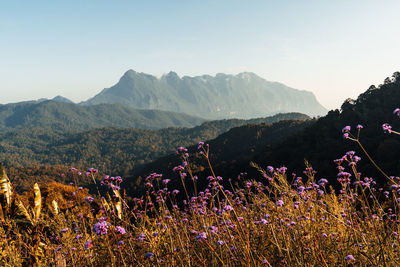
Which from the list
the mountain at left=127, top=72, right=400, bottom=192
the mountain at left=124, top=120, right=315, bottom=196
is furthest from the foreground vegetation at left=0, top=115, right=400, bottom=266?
the mountain at left=124, top=120, right=315, bottom=196

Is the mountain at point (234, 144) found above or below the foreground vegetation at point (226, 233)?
below

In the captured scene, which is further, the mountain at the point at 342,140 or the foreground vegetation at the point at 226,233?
the mountain at the point at 342,140

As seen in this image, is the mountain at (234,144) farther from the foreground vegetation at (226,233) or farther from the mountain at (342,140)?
the foreground vegetation at (226,233)

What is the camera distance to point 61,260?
3.23 m

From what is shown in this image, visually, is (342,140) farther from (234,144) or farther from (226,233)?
(234,144)

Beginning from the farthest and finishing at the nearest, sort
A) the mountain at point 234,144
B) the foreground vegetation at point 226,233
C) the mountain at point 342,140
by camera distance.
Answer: the mountain at point 234,144 < the mountain at point 342,140 < the foreground vegetation at point 226,233

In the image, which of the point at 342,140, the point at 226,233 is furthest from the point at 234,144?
the point at 226,233

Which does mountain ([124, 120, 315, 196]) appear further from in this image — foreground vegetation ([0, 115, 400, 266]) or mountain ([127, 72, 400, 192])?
foreground vegetation ([0, 115, 400, 266])

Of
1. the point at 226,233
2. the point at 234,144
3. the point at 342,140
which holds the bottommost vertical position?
the point at 234,144

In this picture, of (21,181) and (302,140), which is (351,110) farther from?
(21,181)

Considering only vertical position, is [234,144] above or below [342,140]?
below

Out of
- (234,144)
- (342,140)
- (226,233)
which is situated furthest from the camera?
(234,144)

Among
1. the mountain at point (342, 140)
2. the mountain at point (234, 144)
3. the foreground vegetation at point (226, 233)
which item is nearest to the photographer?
the foreground vegetation at point (226, 233)

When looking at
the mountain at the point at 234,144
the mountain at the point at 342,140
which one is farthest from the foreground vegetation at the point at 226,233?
the mountain at the point at 234,144
